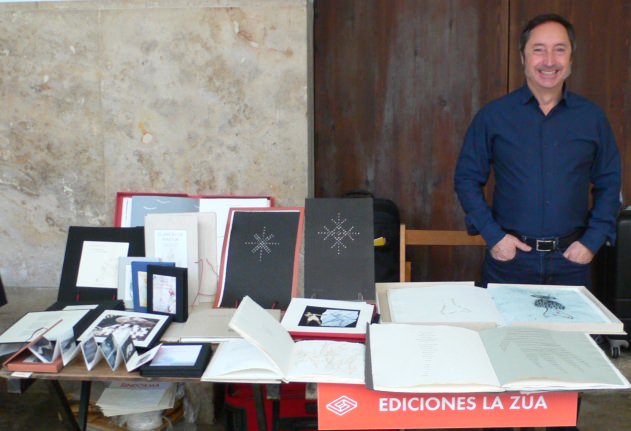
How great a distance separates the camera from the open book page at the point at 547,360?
1.57 m

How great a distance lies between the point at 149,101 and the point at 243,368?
1899 mm

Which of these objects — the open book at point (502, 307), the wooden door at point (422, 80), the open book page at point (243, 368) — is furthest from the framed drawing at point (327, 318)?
the wooden door at point (422, 80)

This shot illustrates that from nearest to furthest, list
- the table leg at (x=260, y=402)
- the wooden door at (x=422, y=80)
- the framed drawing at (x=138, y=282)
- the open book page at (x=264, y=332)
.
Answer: the open book page at (x=264, y=332) → the table leg at (x=260, y=402) → the framed drawing at (x=138, y=282) → the wooden door at (x=422, y=80)

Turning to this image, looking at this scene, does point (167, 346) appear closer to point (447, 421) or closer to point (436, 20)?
point (447, 421)

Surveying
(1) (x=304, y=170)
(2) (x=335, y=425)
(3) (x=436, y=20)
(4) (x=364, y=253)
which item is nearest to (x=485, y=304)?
(4) (x=364, y=253)

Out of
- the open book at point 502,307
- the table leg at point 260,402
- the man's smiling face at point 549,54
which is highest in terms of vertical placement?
the man's smiling face at point 549,54

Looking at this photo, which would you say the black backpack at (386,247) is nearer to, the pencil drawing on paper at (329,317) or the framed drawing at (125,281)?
the pencil drawing on paper at (329,317)

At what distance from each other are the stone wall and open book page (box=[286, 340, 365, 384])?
1499 millimetres

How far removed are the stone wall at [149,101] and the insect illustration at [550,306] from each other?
4.64 ft

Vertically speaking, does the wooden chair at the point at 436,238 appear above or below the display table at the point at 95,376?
above

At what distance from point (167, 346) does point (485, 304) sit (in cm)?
97

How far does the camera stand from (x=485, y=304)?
207 centimetres

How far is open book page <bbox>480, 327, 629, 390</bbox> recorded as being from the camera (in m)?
1.57

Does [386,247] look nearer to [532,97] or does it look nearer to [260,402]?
[532,97]
